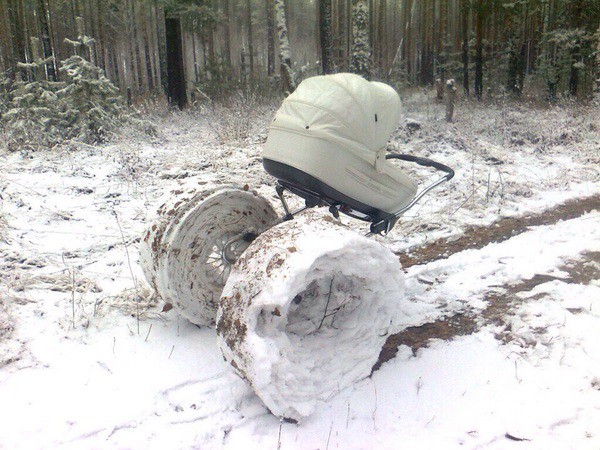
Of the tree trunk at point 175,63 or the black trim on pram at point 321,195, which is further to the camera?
the tree trunk at point 175,63

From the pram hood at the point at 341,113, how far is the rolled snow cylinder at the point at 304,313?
750 millimetres

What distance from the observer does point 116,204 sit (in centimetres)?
552

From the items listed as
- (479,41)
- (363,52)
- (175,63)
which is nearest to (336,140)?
(363,52)

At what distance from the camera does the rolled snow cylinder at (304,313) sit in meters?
2.11

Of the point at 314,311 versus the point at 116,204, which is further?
the point at 116,204

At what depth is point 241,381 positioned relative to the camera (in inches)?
100.0

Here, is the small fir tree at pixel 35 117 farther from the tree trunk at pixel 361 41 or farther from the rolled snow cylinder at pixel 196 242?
the tree trunk at pixel 361 41

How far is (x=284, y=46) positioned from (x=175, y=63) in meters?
3.52

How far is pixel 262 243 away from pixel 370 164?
3.55 ft

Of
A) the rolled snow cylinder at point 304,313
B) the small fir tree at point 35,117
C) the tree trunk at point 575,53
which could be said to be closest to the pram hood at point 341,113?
the rolled snow cylinder at point 304,313

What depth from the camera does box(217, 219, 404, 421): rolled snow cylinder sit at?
2.11 m

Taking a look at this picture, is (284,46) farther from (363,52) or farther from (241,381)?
(241,381)

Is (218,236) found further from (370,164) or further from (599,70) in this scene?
(599,70)

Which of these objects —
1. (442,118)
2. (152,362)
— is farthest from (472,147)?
(152,362)
